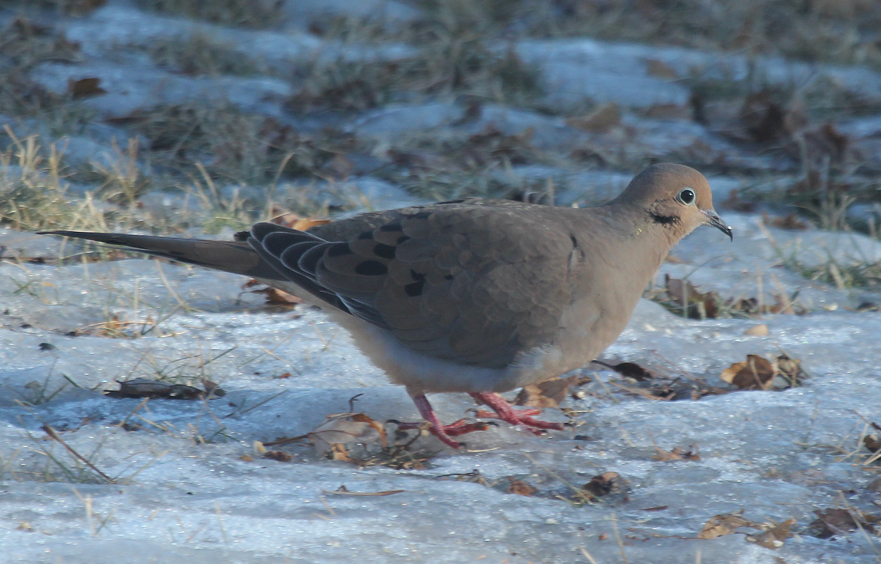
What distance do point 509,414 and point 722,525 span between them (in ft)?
3.12

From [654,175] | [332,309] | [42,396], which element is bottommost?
[42,396]

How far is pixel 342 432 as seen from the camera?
2895mm

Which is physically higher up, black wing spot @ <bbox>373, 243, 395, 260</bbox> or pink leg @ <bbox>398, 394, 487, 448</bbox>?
black wing spot @ <bbox>373, 243, 395, 260</bbox>

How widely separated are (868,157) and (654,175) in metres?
3.74

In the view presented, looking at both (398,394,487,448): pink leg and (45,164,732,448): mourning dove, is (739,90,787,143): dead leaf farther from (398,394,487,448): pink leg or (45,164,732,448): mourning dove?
(398,394,487,448): pink leg

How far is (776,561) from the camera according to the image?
7.41ft

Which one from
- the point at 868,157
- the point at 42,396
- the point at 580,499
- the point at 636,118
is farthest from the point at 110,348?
the point at 868,157

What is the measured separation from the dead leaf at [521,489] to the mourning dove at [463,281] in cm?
35

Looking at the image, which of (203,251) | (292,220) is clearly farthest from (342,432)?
(292,220)

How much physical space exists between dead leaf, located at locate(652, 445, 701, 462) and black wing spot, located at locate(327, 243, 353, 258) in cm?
120

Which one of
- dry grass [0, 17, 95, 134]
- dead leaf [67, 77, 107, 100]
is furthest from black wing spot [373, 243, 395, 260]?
dead leaf [67, 77, 107, 100]

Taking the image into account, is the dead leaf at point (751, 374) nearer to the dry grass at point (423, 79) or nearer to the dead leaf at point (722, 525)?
the dead leaf at point (722, 525)

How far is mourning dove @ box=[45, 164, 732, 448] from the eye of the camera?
2979 mm

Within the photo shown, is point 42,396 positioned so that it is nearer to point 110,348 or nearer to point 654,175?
point 110,348
